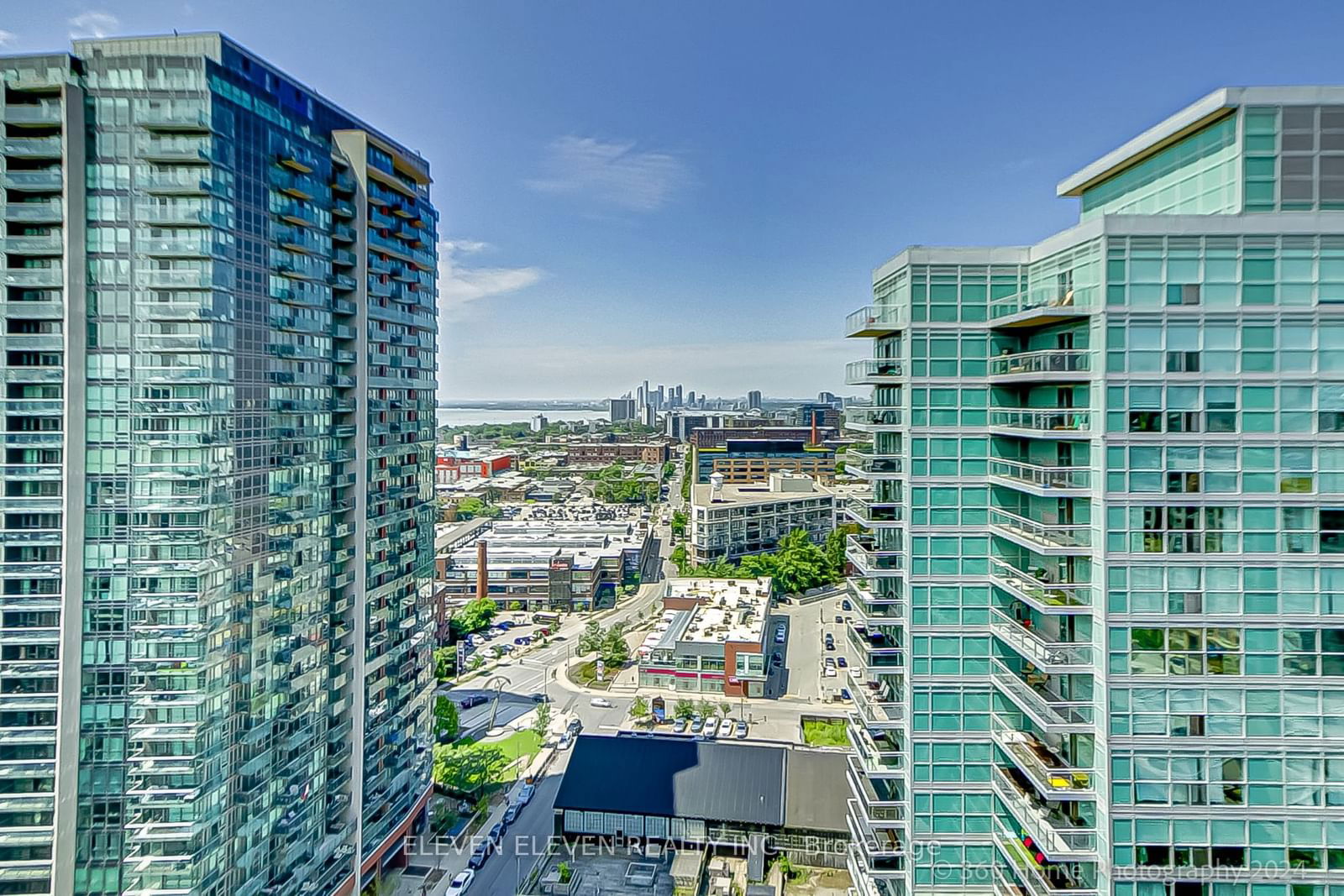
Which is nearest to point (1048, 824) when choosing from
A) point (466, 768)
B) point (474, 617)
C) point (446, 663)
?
point (466, 768)

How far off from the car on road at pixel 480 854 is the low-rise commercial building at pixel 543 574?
1242 inches

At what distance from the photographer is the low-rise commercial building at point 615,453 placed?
14738 cm

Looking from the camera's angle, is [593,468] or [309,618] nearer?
[309,618]

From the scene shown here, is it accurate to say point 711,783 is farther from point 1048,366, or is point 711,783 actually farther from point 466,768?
point 1048,366

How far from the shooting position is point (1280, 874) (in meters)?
12.2

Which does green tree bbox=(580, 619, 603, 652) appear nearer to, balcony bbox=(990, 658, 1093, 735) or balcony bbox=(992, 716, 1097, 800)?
balcony bbox=(992, 716, 1097, 800)

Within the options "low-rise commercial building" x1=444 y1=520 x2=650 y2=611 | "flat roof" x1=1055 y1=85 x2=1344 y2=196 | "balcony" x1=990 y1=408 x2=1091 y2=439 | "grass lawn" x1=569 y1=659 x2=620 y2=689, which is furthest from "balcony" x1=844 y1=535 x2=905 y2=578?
"low-rise commercial building" x1=444 y1=520 x2=650 y2=611

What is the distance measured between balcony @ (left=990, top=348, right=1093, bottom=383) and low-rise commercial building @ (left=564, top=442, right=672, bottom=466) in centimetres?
13200

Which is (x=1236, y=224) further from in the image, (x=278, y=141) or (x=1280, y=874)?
(x=278, y=141)

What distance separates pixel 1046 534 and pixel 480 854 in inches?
935

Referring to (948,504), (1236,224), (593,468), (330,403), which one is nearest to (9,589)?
(330,403)

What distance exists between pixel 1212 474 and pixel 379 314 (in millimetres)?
24272

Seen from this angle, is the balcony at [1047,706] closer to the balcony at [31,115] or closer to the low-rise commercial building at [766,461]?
the balcony at [31,115]

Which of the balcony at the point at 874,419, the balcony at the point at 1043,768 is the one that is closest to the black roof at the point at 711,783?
the balcony at the point at 1043,768
